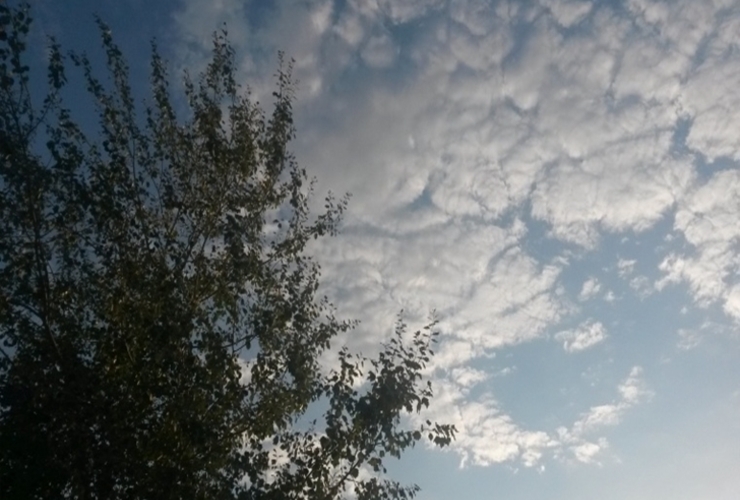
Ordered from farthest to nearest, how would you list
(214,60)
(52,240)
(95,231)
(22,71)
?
(214,60), (95,231), (52,240), (22,71)

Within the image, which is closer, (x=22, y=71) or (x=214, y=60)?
(x=22, y=71)

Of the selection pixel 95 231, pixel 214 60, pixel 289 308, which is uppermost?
pixel 214 60

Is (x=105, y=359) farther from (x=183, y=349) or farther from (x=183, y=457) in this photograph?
(x=183, y=457)

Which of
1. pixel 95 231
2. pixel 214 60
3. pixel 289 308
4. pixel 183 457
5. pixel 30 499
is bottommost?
pixel 183 457

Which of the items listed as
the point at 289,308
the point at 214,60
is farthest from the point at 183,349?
the point at 214,60

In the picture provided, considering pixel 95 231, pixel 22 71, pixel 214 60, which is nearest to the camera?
pixel 22 71

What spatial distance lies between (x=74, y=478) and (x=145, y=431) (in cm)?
178

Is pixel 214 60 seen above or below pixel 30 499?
above

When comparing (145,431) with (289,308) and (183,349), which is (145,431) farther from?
(289,308)

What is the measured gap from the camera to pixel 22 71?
1628 cm

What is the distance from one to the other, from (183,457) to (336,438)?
149 inches

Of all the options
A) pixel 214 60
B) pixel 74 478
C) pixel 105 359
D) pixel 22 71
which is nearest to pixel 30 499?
pixel 74 478

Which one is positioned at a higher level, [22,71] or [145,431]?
[22,71]

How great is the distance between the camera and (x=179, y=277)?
18.3m
